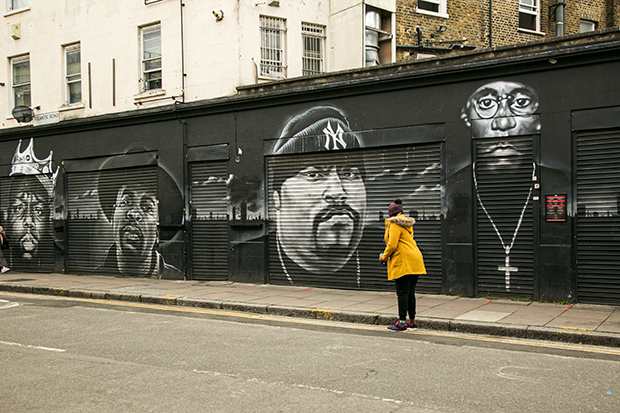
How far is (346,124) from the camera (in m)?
12.2

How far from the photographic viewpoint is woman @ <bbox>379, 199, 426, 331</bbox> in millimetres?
7941

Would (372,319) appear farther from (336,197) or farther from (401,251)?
(336,197)

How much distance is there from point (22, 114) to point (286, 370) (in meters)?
15.5

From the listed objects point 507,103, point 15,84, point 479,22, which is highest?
point 479,22

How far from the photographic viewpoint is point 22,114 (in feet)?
58.0

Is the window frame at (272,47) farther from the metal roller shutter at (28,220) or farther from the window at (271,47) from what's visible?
the metal roller shutter at (28,220)

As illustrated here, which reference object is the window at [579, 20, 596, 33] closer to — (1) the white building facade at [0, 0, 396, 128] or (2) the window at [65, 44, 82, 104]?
(1) the white building facade at [0, 0, 396, 128]

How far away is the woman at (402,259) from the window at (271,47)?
24.5 ft

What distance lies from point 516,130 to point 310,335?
5571 mm

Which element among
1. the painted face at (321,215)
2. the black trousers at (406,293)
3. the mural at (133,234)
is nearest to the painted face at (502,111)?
the painted face at (321,215)

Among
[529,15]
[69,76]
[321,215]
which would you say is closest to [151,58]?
[69,76]

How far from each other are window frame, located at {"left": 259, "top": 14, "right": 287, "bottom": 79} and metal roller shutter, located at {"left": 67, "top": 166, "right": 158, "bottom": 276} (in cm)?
421

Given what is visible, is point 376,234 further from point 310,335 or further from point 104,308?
point 104,308

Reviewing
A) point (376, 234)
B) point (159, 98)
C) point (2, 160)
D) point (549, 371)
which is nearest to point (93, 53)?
point (159, 98)
